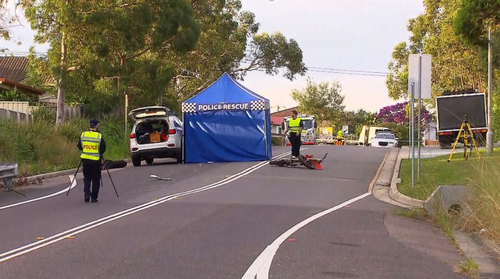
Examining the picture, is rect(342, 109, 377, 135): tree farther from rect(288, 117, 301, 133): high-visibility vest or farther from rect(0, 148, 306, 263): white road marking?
rect(0, 148, 306, 263): white road marking

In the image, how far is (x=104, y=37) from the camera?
24.9 metres

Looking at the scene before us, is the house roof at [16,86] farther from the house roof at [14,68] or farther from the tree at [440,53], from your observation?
the tree at [440,53]

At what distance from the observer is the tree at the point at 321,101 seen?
7188cm

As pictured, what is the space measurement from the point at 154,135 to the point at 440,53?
23730mm

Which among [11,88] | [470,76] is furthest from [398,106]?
[11,88]

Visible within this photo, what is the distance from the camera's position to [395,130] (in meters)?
63.3

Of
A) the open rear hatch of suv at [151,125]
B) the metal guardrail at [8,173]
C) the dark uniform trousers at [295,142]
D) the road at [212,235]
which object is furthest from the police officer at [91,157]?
the dark uniform trousers at [295,142]

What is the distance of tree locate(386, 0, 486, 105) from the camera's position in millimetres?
38844

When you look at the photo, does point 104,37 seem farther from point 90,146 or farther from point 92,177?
point 92,177

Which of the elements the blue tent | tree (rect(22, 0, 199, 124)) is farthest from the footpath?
tree (rect(22, 0, 199, 124))

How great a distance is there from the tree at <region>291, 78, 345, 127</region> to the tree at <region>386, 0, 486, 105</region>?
2561 centimetres

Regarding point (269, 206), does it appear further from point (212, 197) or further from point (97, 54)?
point (97, 54)

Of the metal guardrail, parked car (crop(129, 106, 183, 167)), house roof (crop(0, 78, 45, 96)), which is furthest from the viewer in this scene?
house roof (crop(0, 78, 45, 96))

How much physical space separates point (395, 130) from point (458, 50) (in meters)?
24.3
